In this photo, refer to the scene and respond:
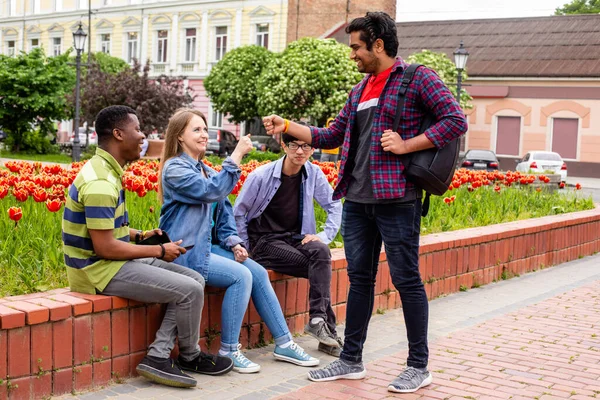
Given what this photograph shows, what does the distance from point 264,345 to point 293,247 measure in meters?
0.66

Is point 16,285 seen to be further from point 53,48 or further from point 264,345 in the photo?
point 53,48

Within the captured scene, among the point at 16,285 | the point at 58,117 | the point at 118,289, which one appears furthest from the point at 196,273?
the point at 58,117

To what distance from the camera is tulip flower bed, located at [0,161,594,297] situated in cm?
532

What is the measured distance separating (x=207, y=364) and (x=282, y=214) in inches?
53.5

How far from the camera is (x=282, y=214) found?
6.10 meters

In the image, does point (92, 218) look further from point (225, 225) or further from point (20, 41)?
point (20, 41)

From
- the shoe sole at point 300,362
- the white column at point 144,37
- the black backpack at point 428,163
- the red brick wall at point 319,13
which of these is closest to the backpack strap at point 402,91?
the black backpack at point 428,163

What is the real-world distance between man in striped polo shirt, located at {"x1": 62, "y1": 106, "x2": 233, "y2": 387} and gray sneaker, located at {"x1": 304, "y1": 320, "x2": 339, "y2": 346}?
96cm

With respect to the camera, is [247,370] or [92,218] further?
[247,370]

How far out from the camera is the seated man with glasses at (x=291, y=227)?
580 cm

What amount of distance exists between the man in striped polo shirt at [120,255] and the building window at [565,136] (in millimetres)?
35737

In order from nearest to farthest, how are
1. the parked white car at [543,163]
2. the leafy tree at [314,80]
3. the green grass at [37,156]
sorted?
the parked white car at [543,163], the green grass at [37,156], the leafy tree at [314,80]

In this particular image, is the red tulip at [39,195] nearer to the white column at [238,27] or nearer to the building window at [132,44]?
the white column at [238,27]

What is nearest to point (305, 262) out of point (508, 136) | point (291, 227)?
point (291, 227)
